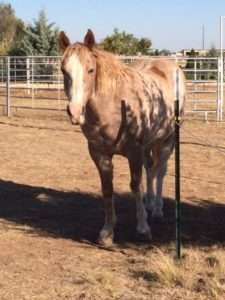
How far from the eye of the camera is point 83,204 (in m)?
7.85

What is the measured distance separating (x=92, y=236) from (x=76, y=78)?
71.8 inches

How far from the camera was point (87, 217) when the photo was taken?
7.20m

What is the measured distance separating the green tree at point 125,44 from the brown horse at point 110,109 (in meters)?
38.3

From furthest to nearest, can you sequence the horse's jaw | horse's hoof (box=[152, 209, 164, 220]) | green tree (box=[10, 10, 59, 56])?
green tree (box=[10, 10, 59, 56]) < horse's hoof (box=[152, 209, 164, 220]) < the horse's jaw

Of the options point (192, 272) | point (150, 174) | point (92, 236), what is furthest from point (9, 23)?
point (192, 272)

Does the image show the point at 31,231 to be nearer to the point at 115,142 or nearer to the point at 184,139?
the point at 115,142

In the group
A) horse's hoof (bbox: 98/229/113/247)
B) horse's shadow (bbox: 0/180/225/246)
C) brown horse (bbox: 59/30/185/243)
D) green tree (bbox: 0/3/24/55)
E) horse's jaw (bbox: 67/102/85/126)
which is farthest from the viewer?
green tree (bbox: 0/3/24/55)

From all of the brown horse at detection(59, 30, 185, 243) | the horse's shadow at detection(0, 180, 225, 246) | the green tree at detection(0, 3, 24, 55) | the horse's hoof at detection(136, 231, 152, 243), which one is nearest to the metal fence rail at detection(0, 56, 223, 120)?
the horse's shadow at detection(0, 180, 225, 246)

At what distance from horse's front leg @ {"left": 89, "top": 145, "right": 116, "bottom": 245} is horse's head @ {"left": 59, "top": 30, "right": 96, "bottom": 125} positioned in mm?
581

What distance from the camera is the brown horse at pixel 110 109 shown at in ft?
17.8

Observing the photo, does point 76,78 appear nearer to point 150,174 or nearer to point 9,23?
point 150,174

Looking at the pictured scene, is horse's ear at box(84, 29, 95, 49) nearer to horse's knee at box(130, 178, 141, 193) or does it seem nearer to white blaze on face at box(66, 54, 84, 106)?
white blaze on face at box(66, 54, 84, 106)

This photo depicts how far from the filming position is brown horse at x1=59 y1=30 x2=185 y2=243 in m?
5.42

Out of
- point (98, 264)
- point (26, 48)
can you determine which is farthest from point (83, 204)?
point (26, 48)
